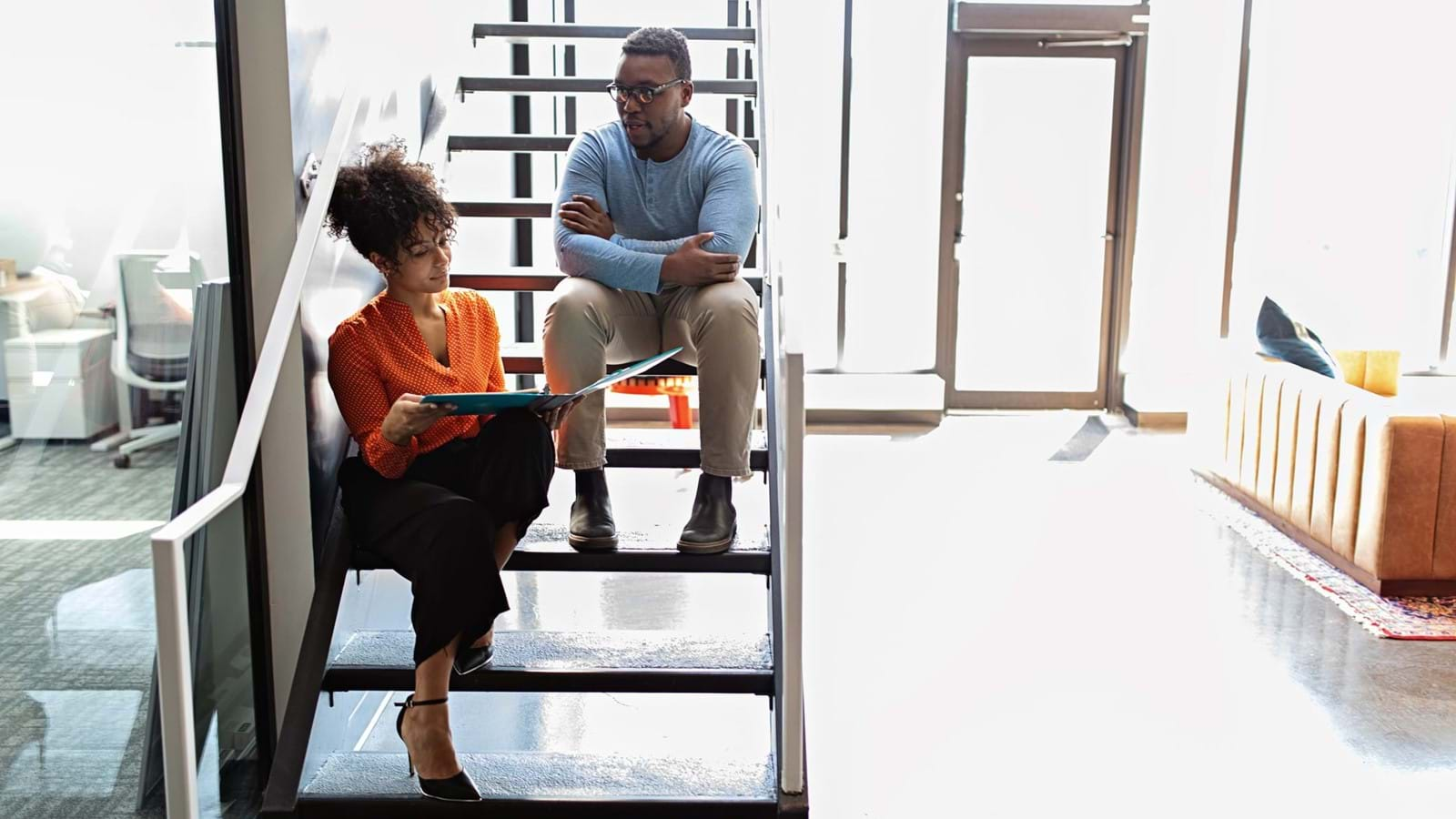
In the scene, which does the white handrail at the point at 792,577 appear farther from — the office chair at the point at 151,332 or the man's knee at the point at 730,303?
the office chair at the point at 151,332

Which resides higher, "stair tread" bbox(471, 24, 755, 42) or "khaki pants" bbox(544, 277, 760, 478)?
"stair tread" bbox(471, 24, 755, 42)

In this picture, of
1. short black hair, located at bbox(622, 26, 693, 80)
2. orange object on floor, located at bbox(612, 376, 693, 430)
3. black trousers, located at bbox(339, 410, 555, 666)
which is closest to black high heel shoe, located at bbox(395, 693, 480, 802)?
black trousers, located at bbox(339, 410, 555, 666)

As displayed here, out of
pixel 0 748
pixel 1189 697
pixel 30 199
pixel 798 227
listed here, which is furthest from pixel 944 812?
pixel 798 227

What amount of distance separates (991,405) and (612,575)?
3.50m

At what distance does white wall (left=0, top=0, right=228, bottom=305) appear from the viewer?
178 centimetres

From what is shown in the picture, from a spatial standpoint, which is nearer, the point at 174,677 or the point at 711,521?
the point at 174,677

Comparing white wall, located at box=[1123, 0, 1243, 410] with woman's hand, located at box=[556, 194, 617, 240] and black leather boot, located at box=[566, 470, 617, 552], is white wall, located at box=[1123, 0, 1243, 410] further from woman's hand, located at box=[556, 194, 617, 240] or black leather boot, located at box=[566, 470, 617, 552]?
black leather boot, located at box=[566, 470, 617, 552]

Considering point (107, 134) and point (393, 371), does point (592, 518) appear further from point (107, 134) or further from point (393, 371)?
point (107, 134)

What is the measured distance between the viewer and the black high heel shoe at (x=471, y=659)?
2.41m

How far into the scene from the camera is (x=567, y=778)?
7.73ft

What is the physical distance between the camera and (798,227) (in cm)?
689

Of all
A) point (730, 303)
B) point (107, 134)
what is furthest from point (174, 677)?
point (730, 303)

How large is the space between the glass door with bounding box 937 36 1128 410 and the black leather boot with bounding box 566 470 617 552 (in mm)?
4652

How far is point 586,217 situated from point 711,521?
0.76m
